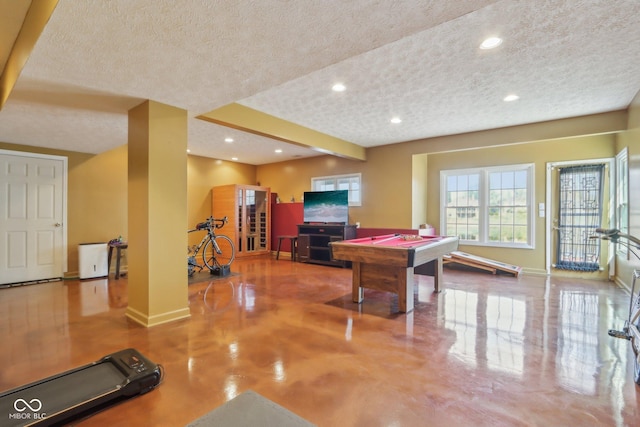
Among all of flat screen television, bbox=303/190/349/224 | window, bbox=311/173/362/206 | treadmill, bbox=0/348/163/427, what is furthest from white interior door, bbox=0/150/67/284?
window, bbox=311/173/362/206

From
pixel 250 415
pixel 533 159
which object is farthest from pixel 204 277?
pixel 533 159

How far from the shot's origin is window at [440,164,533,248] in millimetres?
5961

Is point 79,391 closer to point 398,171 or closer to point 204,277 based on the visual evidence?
point 204,277

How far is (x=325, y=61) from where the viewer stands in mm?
2301

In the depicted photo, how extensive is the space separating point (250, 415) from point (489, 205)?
6.26 meters

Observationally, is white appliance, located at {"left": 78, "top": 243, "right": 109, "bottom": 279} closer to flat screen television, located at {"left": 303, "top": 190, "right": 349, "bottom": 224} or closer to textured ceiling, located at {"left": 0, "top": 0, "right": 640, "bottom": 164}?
textured ceiling, located at {"left": 0, "top": 0, "right": 640, "bottom": 164}

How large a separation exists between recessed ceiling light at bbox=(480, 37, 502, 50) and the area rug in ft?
10.4

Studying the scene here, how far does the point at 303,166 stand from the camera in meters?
8.06

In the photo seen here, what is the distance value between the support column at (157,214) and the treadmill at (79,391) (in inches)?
37.8

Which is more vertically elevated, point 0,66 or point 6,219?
A: point 0,66

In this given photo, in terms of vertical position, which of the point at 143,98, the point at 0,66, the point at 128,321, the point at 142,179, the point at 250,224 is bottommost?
the point at 128,321

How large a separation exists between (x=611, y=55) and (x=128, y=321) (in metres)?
5.56

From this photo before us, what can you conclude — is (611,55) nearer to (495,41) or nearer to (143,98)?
(495,41)

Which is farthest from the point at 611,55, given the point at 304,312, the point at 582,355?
the point at 304,312
